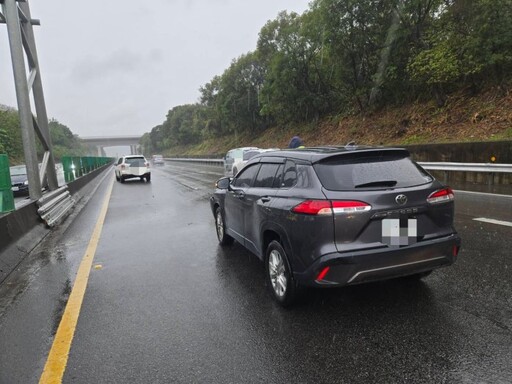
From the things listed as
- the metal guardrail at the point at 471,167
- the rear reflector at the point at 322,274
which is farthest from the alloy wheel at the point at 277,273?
the metal guardrail at the point at 471,167

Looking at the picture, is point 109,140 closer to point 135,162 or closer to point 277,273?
point 135,162

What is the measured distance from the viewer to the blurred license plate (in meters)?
3.44

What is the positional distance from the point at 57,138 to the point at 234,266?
99.5 metres

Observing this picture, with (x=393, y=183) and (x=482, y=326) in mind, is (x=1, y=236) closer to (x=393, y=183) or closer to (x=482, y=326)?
(x=393, y=183)

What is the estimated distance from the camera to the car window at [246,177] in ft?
16.8

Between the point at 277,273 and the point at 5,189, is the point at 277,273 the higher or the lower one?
the lower one

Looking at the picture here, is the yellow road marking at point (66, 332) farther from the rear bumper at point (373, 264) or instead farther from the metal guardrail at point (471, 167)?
the metal guardrail at point (471, 167)

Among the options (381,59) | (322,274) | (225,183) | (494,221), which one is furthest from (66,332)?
(381,59)

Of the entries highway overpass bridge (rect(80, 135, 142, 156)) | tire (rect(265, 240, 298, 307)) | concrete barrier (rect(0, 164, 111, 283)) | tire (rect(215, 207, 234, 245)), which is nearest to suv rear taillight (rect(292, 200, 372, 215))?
tire (rect(265, 240, 298, 307))

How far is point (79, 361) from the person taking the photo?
305cm

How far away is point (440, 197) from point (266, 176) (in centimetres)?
191

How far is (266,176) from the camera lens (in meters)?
4.67

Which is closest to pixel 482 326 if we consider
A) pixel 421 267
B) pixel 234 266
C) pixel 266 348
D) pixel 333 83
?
pixel 421 267

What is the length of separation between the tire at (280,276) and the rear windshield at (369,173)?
33.9 inches
